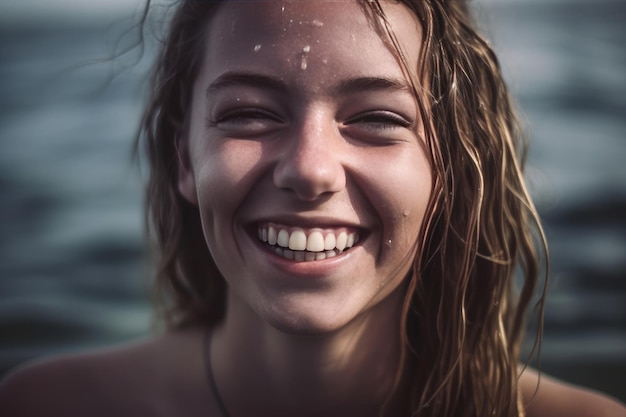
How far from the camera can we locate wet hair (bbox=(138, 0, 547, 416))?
1.53 m

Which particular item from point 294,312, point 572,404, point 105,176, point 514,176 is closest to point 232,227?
point 294,312

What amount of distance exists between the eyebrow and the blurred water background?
23.9 inches

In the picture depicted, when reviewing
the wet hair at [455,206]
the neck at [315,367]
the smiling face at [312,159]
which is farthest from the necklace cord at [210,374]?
the smiling face at [312,159]

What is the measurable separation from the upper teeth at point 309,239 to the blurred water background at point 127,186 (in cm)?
81

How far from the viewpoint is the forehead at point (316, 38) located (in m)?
1.37

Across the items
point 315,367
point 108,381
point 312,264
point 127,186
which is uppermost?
point 312,264

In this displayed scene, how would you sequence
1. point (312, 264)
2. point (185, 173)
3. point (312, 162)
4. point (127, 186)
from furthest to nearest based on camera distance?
point (127, 186)
point (185, 173)
point (312, 264)
point (312, 162)

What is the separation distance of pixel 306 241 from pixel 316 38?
0.43m

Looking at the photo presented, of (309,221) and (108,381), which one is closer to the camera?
(309,221)

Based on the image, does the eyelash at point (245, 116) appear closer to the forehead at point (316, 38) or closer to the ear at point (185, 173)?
the forehead at point (316, 38)

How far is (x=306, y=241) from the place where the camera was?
1419mm

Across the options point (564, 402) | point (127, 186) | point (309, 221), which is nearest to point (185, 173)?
point (309, 221)

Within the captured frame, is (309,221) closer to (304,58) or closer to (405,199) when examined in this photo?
(405,199)

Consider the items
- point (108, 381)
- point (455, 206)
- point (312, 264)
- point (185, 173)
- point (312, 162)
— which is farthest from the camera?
point (108, 381)
